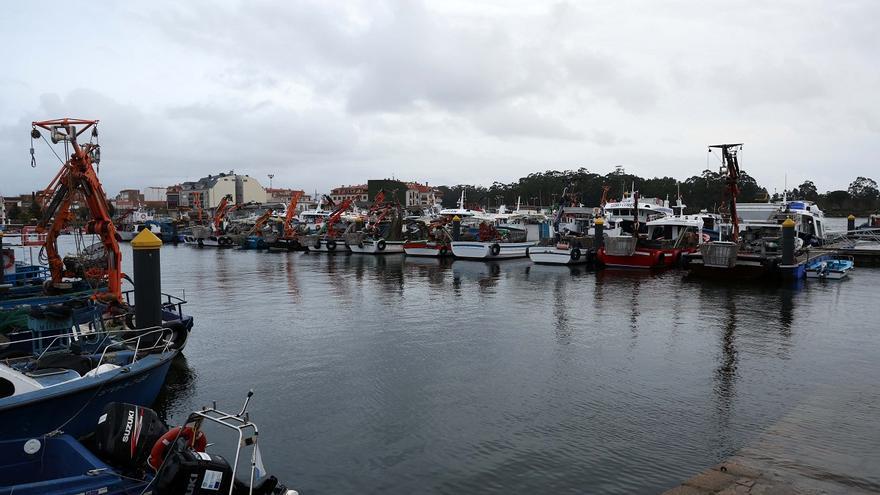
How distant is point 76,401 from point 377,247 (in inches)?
1397

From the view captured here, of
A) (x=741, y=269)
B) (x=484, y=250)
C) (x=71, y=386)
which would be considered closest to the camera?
(x=71, y=386)

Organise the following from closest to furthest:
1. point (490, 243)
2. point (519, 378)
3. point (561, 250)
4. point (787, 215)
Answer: point (519, 378), point (787, 215), point (561, 250), point (490, 243)

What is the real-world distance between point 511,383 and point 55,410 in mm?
7722

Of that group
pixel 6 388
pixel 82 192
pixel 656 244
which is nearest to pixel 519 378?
pixel 6 388

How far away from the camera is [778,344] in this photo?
15266 millimetres

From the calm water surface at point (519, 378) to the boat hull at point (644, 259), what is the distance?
825 centimetres

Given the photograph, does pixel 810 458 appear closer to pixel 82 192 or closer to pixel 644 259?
pixel 82 192

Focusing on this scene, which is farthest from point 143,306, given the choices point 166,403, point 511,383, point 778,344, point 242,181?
point 242,181

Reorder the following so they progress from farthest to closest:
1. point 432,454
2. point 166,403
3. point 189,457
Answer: point 166,403, point 432,454, point 189,457

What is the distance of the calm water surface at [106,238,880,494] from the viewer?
8.38 m

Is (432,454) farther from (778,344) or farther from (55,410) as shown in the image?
(778,344)

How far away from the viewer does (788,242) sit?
86.8 feet

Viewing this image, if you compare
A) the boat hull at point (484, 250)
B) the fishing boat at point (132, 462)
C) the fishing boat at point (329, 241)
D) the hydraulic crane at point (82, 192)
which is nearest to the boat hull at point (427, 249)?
the boat hull at point (484, 250)

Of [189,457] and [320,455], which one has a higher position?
[189,457]
